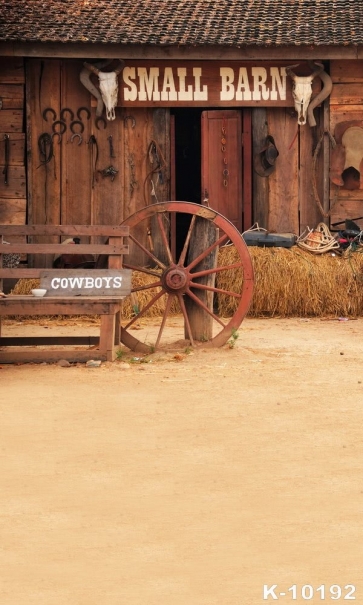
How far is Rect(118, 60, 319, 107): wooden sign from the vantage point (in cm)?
1456

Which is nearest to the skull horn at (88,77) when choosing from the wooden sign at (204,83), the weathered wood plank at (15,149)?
the wooden sign at (204,83)

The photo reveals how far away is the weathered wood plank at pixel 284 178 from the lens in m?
14.7

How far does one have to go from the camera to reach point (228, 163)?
48.6 feet

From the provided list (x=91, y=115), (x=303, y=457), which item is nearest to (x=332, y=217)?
(x=91, y=115)

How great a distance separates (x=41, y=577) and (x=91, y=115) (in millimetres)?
10638

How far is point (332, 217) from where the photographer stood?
48.4ft

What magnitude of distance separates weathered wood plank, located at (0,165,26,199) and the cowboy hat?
298 centimetres

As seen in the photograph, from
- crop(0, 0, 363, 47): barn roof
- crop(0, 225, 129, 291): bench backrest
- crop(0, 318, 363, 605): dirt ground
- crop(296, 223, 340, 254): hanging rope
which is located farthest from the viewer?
crop(296, 223, 340, 254): hanging rope

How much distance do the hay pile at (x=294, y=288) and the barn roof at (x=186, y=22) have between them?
2679 mm

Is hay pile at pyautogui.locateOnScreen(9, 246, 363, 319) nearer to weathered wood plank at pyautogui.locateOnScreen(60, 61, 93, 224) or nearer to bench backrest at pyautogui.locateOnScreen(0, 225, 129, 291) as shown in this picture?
weathered wood plank at pyautogui.locateOnScreen(60, 61, 93, 224)

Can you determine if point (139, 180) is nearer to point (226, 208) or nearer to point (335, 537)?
point (226, 208)

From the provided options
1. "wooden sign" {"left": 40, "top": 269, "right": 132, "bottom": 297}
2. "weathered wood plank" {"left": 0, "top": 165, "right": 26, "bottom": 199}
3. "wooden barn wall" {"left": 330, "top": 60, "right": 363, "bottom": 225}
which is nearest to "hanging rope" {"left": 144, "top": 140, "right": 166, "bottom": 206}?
"weathered wood plank" {"left": 0, "top": 165, "right": 26, "bottom": 199}

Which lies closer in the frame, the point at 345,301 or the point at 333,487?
the point at 333,487

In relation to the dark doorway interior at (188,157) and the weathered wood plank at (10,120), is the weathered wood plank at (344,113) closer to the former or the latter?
the weathered wood plank at (10,120)
